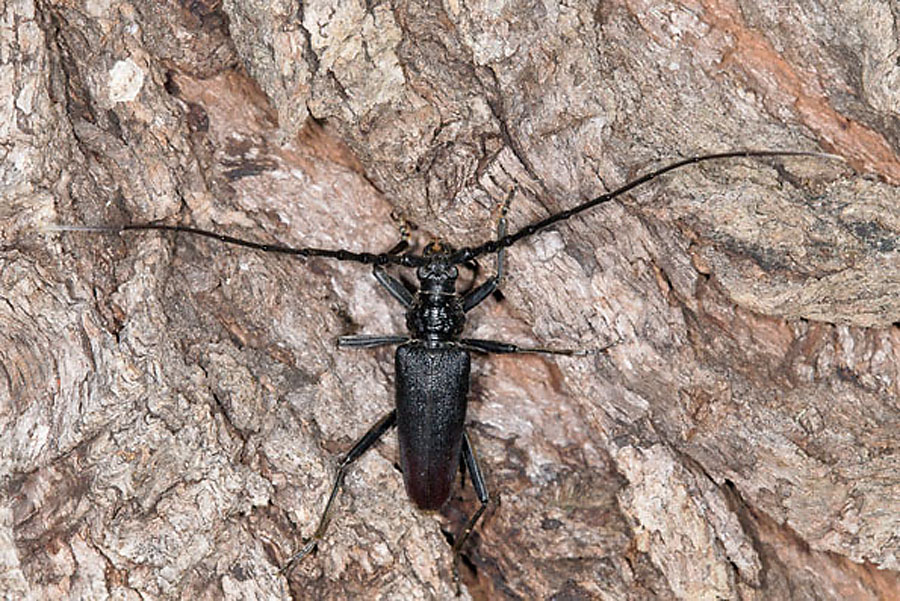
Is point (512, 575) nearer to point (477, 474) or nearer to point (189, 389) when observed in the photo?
point (477, 474)

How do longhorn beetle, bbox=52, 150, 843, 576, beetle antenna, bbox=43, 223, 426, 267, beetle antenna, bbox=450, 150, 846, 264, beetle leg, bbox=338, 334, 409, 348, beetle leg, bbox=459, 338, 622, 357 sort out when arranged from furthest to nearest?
beetle leg, bbox=338, 334, 409, 348 < longhorn beetle, bbox=52, 150, 843, 576 < beetle leg, bbox=459, 338, 622, 357 < beetle antenna, bbox=43, 223, 426, 267 < beetle antenna, bbox=450, 150, 846, 264

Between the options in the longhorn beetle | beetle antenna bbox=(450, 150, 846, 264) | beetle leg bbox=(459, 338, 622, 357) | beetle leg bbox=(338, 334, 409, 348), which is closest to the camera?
beetle antenna bbox=(450, 150, 846, 264)

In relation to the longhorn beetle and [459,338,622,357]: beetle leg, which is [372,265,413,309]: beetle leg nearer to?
the longhorn beetle

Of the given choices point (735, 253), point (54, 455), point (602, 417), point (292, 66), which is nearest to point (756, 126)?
point (735, 253)

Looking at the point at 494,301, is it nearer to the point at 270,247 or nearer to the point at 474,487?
the point at 474,487

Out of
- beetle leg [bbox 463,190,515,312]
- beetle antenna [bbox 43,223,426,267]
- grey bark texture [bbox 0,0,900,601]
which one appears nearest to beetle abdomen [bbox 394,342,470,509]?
grey bark texture [bbox 0,0,900,601]

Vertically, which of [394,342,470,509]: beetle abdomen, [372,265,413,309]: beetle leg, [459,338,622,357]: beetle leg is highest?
[459,338,622,357]: beetle leg
